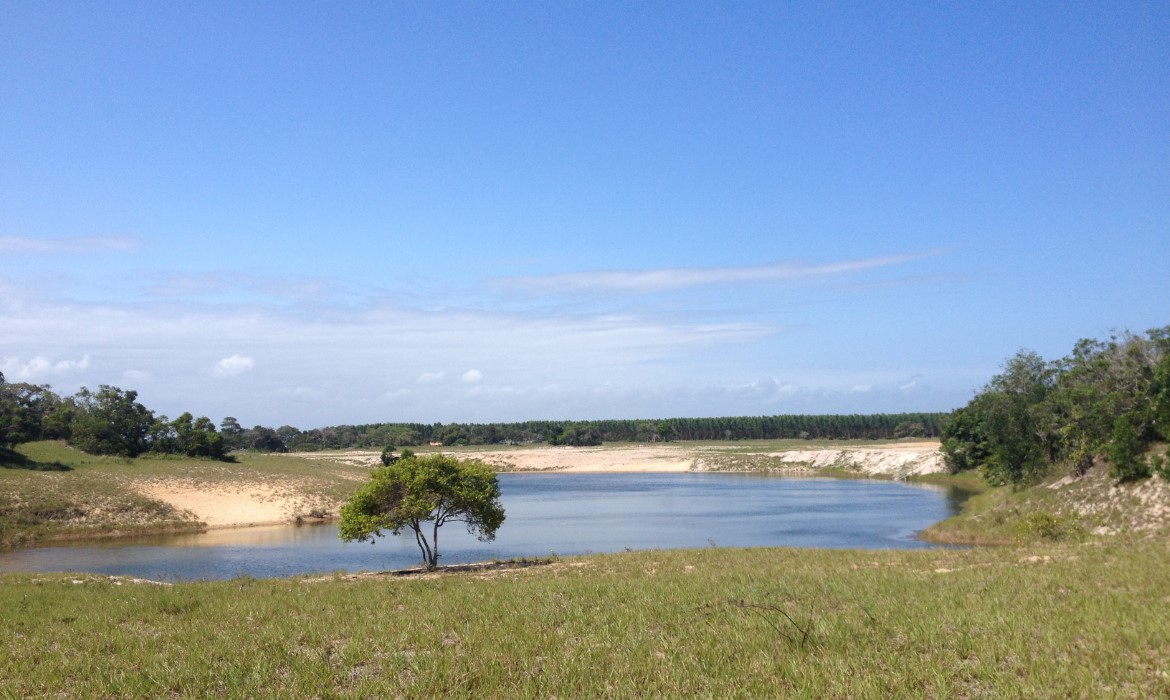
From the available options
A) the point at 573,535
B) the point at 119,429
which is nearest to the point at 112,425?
the point at 119,429

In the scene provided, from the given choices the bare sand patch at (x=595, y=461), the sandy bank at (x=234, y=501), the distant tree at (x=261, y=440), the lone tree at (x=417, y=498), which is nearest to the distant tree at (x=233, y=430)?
the distant tree at (x=261, y=440)

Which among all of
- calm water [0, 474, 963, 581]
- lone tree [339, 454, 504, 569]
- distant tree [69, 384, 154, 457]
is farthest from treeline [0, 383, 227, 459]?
lone tree [339, 454, 504, 569]

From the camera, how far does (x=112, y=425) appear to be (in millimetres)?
84188

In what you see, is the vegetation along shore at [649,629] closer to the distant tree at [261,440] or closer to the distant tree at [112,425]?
the distant tree at [112,425]

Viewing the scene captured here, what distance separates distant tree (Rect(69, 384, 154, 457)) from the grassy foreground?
234 ft

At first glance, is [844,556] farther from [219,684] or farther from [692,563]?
[219,684]

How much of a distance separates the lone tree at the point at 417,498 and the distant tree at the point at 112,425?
63.3 meters

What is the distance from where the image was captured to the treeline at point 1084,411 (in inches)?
1612

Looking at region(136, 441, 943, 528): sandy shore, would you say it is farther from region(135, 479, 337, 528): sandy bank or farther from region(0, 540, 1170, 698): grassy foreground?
region(0, 540, 1170, 698): grassy foreground

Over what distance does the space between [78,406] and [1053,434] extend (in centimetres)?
10426

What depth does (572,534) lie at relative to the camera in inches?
2047

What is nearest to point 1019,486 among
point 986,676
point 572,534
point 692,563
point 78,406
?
point 572,534

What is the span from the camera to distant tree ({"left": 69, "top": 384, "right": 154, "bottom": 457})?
8137 cm

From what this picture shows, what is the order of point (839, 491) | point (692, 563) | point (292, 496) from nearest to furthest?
point (692, 563)
point (292, 496)
point (839, 491)
